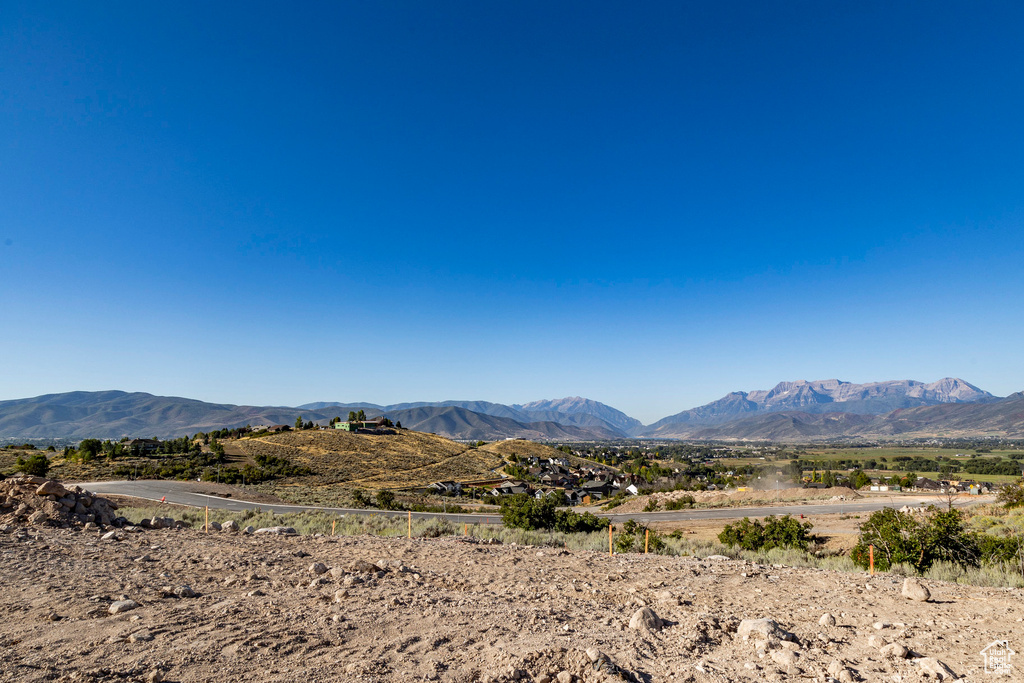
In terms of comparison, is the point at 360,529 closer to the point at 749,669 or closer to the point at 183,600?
the point at 183,600

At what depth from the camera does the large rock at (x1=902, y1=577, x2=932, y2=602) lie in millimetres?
9148

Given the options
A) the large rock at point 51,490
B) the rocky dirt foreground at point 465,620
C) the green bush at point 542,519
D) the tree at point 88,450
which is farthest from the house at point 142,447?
the rocky dirt foreground at point 465,620

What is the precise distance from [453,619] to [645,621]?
3030 mm

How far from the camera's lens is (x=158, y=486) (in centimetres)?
4769

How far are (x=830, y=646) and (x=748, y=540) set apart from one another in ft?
56.1

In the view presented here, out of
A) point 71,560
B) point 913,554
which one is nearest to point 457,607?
point 71,560

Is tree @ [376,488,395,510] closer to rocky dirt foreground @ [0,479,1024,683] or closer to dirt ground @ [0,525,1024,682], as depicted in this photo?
dirt ground @ [0,525,1024,682]

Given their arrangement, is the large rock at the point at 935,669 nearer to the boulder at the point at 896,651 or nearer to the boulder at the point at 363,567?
the boulder at the point at 896,651

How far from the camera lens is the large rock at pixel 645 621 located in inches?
290

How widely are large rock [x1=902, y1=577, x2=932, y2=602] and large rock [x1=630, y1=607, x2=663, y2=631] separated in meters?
5.71

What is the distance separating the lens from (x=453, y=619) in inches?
300

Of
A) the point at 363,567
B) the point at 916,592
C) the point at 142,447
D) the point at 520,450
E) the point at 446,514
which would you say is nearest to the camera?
the point at 916,592

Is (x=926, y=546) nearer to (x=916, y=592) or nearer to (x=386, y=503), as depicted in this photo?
(x=916, y=592)

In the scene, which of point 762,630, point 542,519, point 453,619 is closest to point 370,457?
point 542,519
